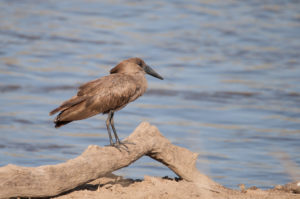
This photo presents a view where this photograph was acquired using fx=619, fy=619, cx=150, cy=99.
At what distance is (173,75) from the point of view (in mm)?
15617

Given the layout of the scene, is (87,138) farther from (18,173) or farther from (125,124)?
(18,173)

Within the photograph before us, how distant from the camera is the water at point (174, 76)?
9.84 m

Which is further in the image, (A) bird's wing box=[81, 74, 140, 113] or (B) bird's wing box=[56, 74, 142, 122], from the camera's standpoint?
(A) bird's wing box=[81, 74, 140, 113]

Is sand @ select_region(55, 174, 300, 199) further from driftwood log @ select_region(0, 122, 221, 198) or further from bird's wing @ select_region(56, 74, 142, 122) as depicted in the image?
bird's wing @ select_region(56, 74, 142, 122)

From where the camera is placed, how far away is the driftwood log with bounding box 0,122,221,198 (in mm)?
5219

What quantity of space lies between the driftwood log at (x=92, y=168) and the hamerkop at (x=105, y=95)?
248 millimetres

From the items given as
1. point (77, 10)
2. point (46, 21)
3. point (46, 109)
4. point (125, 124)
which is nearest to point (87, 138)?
point (125, 124)

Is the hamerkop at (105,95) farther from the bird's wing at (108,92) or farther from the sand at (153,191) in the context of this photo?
the sand at (153,191)

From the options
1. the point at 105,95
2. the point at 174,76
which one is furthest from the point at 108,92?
the point at 174,76

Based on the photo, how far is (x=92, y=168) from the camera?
231 inches

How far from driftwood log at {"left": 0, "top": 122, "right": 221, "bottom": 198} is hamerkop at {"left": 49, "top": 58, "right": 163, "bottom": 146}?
0.25 m

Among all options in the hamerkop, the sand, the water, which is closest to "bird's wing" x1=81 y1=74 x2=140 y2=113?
the hamerkop

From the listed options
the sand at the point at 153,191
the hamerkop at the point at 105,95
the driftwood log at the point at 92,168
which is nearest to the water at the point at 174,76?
the sand at the point at 153,191

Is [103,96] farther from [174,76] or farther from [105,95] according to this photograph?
[174,76]
